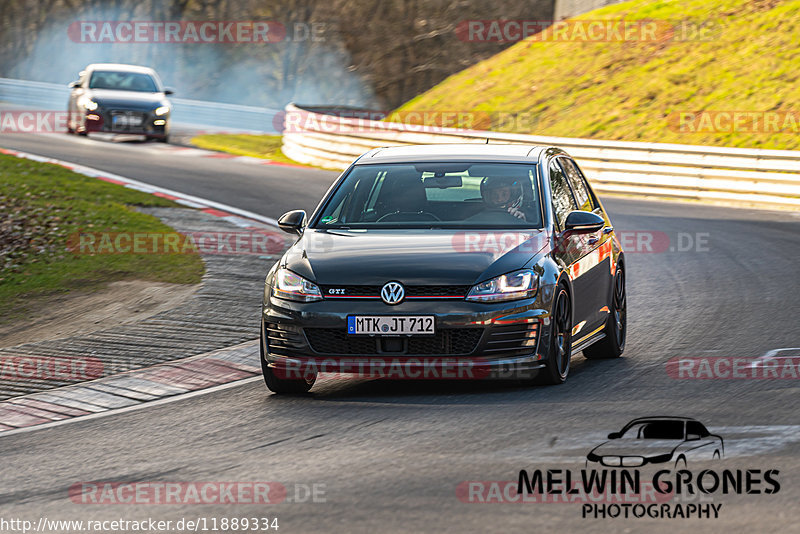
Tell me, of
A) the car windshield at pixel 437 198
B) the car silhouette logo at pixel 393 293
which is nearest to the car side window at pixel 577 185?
the car windshield at pixel 437 198

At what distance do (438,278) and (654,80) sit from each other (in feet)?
79.7

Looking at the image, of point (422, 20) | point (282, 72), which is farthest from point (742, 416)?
point (282, 72)

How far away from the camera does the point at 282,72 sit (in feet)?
169

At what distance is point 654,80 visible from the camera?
30.8 meters

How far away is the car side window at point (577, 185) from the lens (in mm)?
9633

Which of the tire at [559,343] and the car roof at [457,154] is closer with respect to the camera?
the tire at [559,343]

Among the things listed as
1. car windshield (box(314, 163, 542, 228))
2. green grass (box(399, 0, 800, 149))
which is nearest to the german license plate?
car windshield (box(314, 163, 542, 228))

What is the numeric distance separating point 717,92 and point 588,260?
2124cm

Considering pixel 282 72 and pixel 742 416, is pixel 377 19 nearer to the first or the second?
pixel 282 72

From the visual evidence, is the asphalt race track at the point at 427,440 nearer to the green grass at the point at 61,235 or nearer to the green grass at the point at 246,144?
the green grass at the point at 61,235

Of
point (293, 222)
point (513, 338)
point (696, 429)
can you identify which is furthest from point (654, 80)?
point (696, 429)

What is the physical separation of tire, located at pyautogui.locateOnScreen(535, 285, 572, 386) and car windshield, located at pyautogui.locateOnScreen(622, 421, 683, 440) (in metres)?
1.08

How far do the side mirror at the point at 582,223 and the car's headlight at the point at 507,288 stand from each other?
2.60 feet

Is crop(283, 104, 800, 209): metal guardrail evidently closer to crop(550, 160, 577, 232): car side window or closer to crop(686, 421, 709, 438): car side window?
crop(550, 160, 577, 232): car side window
